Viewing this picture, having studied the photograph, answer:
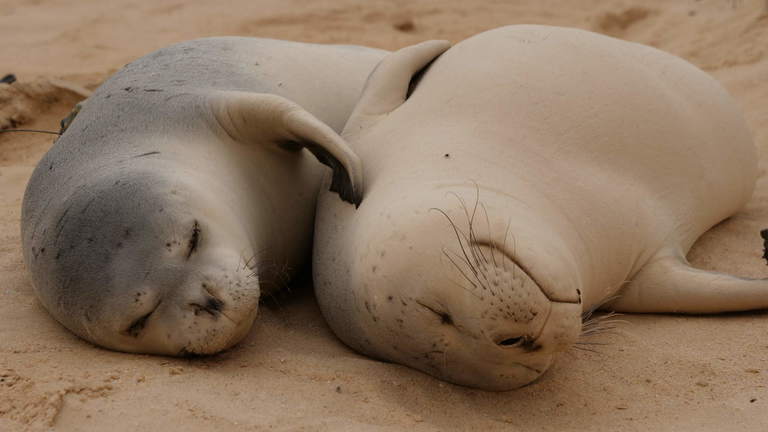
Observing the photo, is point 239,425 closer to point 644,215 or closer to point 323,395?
point 323,395

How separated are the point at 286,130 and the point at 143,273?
2.95ft

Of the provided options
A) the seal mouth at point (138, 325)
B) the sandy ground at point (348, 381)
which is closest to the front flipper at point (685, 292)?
the sandy ground at point (348, 381)

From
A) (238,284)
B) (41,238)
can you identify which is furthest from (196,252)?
(41,238)

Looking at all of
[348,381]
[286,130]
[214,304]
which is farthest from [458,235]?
[286,130]

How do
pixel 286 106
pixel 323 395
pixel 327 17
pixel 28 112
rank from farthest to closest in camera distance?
pixel 327 17 → pixel 28 112 → pixel 286 106 → pixel 323 395

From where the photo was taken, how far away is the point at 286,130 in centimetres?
355

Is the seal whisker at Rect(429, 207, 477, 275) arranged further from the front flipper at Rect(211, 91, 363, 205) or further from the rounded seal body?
the front flipper at Rect(211, 91, 363, 205)

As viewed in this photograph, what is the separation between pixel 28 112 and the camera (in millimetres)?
6672

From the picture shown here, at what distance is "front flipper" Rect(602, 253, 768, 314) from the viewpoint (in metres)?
3.42

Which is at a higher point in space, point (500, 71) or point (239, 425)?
point (500, 71)

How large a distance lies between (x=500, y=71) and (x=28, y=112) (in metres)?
4.35

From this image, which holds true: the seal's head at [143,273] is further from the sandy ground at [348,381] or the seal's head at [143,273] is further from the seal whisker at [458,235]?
the seal whisker at [458,235]

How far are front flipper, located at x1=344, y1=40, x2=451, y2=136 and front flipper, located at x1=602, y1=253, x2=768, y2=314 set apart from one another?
1.20 meters

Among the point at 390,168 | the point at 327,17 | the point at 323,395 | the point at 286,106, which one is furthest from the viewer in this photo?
the point at 327,17
